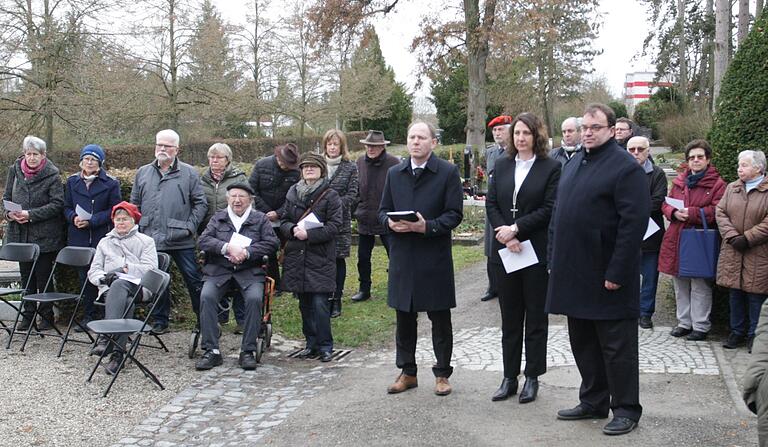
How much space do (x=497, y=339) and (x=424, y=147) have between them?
2.75 metres

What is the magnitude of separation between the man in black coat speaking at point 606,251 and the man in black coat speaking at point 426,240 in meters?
0.96

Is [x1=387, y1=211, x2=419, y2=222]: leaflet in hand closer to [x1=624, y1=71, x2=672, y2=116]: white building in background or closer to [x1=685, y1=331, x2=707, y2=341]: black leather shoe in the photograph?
[x1=685, y1=331, x2=707, y2=341]: black leather shoe

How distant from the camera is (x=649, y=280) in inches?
314

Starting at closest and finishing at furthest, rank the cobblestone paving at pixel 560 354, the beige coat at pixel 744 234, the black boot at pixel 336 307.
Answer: the cobblestone paving at pixel 560 354
the beige coat at pixel 744 234
the black boot at pixel 336 307

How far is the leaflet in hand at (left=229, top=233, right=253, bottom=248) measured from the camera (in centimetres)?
711

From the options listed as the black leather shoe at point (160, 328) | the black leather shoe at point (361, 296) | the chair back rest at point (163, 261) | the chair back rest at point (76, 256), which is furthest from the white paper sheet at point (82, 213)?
the black leather shoe at point (361, 296)

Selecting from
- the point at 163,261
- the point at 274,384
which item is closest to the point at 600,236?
the point at 274,384

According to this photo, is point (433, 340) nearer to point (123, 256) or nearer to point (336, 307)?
point (336, 307)

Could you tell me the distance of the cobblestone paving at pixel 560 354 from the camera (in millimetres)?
6582

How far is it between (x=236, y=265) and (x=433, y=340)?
2.14 m

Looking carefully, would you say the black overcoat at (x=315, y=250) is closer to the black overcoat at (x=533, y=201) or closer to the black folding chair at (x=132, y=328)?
the black folding chair at (x=132, y=328)

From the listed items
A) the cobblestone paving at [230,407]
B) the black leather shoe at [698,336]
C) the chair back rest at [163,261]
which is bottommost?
the cobblestone paving at [230,407]

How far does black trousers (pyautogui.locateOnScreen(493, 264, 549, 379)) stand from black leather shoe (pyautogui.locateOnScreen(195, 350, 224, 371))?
109 inches

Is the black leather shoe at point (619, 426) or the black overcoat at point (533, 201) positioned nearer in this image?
the black leather shoe at point (619, 426)
